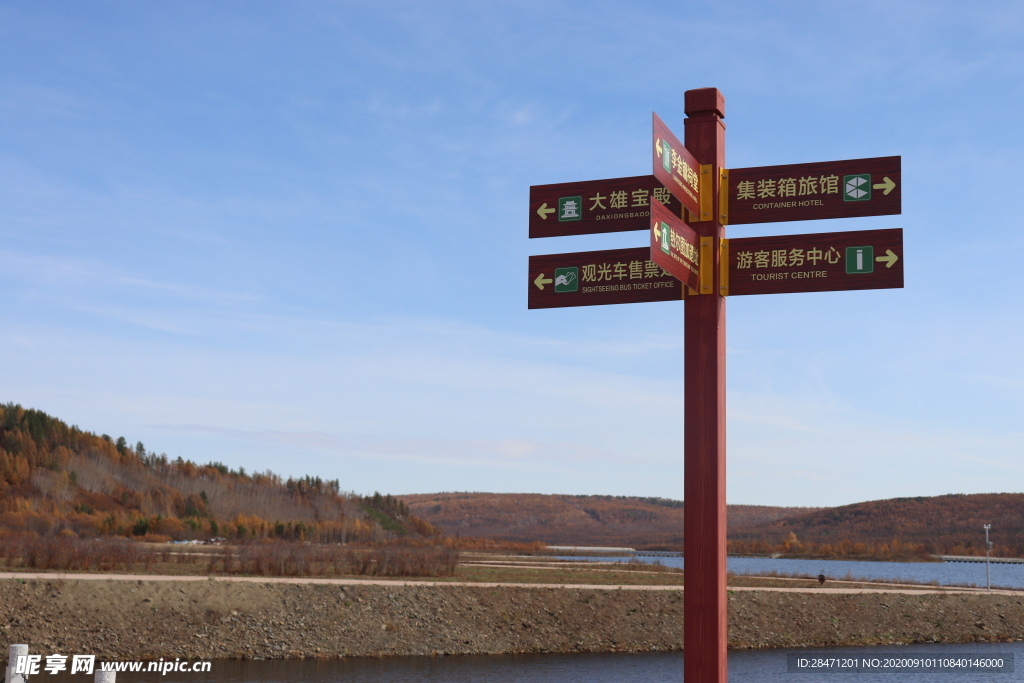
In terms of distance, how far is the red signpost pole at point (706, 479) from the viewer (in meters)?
9.52

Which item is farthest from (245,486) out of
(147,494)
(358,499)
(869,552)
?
(869,552)

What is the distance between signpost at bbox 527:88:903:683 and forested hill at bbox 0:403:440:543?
273ft

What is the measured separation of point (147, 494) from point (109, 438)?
33.5 meters

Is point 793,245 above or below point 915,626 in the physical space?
above

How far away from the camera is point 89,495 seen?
117875mm

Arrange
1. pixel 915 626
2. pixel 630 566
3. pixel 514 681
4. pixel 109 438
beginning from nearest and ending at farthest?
pixel 514 681
pixel 915 626
pixel 630 566
pixel 109 438

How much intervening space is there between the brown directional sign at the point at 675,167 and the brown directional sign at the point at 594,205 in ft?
0.93

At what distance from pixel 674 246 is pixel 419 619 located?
29781 mm

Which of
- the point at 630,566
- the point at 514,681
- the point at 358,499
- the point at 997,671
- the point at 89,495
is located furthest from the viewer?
the point at 358,499

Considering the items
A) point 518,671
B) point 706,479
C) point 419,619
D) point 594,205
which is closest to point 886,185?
point 594,205

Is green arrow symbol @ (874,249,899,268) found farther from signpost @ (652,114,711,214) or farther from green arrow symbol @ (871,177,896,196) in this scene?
signpost @ (652,114,711,214)

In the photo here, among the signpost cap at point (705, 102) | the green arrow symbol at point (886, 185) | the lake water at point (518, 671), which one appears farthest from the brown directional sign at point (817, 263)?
the lake water at point (518, 671)

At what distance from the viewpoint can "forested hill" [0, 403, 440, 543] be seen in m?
95.7

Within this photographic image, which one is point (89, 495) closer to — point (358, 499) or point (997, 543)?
point (358, 499)
